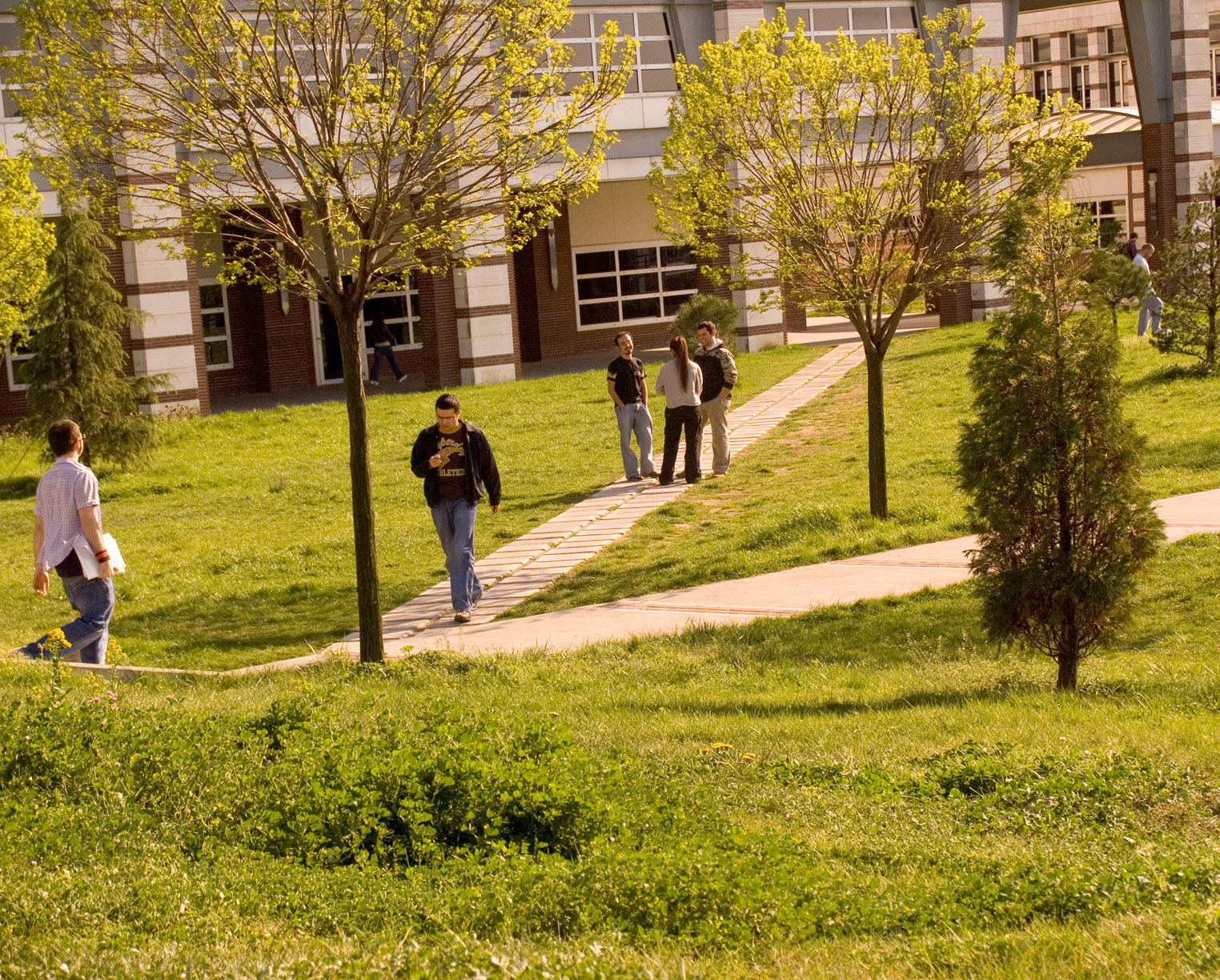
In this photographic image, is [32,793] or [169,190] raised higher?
[169,190]

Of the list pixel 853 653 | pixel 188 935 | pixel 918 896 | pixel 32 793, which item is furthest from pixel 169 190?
pixel 918 896

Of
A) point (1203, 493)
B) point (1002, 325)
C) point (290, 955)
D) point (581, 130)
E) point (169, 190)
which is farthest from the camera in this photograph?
point (581, 130)

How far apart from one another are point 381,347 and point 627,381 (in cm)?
1532

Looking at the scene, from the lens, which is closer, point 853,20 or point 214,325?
point 853,20

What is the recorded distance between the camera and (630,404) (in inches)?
685

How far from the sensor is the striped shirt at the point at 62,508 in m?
9.50

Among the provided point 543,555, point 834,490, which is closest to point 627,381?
point 834,490

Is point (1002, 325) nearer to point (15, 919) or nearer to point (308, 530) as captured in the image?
point (15, 919)

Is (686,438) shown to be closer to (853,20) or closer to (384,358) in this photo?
(384,358)

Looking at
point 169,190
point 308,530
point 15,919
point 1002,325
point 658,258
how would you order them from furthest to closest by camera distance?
point 658,258, point 308,530, point 169,190, point 1002,325, point 15,919

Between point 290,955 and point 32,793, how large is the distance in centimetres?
213

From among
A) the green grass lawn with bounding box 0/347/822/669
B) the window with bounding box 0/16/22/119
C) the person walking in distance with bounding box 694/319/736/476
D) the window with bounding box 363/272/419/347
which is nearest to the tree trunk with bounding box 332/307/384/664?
the green grass lawn with bounding box 0/347/822/669

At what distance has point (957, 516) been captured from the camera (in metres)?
14.1

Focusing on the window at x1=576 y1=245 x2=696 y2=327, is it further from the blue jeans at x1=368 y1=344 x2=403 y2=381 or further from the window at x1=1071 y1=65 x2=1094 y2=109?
the window at x1=1071 y1=65 x2=1094 y2=109
